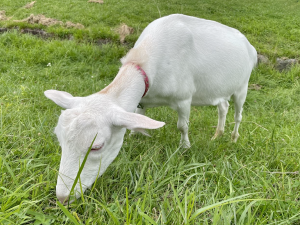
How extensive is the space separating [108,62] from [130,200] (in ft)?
15.3

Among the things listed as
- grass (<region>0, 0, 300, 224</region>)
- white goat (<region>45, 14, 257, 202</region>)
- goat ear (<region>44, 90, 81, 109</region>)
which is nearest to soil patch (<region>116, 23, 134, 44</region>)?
grass (<region>0, 0, 300, 224</region>)

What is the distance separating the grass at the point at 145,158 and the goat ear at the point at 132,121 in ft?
1.46

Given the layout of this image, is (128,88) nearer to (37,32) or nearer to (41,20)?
(37,32)

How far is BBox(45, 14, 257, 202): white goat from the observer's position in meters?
1.58

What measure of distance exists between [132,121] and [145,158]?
0.65 meters

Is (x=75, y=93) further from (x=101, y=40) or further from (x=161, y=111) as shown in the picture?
(x=101, y=40)

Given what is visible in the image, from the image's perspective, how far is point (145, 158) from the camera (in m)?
2.17

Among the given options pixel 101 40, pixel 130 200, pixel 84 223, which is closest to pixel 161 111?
pixel 130 200

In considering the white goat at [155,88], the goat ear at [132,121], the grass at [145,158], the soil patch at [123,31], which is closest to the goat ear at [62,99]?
the white goat at [155,88]

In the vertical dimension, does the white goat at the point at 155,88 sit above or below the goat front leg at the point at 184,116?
above

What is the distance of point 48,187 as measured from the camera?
1.65m

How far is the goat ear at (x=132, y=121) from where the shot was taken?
1.56 metres

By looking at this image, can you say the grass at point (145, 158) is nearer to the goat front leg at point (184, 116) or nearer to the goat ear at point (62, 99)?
the goat front leg at point (184, 116)

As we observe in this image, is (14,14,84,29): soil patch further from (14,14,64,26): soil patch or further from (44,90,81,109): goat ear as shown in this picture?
(44,90,81,109): goat ear
